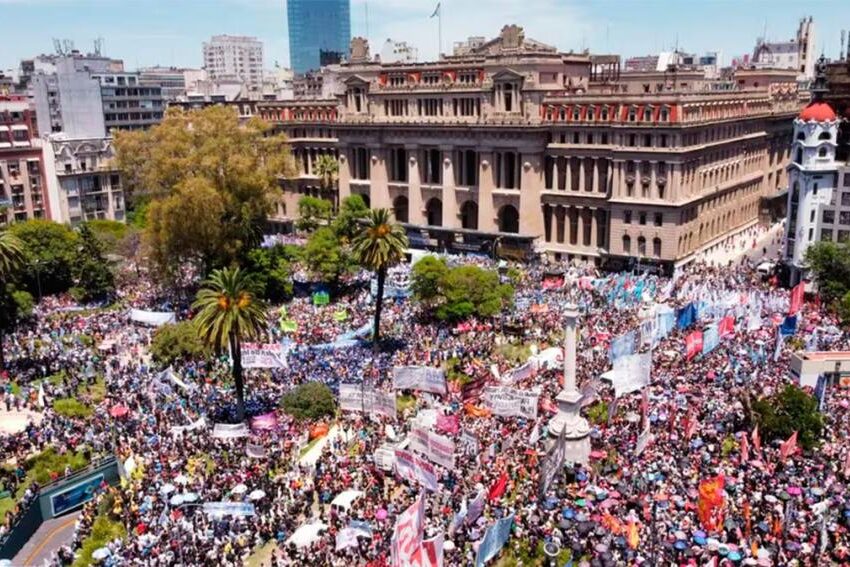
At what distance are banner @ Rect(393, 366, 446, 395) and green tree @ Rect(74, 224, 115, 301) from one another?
137 ft

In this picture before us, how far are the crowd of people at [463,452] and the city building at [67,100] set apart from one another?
251 feet

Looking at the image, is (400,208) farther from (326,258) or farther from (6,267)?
(6,267)

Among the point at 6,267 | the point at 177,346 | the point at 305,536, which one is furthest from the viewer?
the point at 6,267

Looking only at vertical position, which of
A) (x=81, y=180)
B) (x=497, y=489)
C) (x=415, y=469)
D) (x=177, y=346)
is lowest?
(x=497, y=489)

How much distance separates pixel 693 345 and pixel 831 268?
70.7 ft

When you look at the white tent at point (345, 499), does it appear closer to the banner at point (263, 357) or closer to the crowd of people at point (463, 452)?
the crowd of people at point (463, 452)

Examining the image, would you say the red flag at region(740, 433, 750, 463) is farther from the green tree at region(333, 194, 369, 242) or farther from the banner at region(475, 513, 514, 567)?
the green tree at region(333, 194, 369, 242)

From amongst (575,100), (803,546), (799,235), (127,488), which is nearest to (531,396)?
(803,546)

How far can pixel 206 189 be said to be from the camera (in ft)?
237

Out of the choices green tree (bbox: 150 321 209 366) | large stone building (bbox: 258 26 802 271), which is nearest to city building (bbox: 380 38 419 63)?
large stone building (bbox: 258 26 802 271)

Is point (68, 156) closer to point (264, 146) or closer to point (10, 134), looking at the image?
point (10, 134)

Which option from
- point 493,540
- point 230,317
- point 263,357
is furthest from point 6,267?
point 493,540

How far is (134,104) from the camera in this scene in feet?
508

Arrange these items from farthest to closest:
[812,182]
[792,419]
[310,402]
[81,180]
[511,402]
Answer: [81,180], [812,182], [310,402], [511,402], [792,419]
